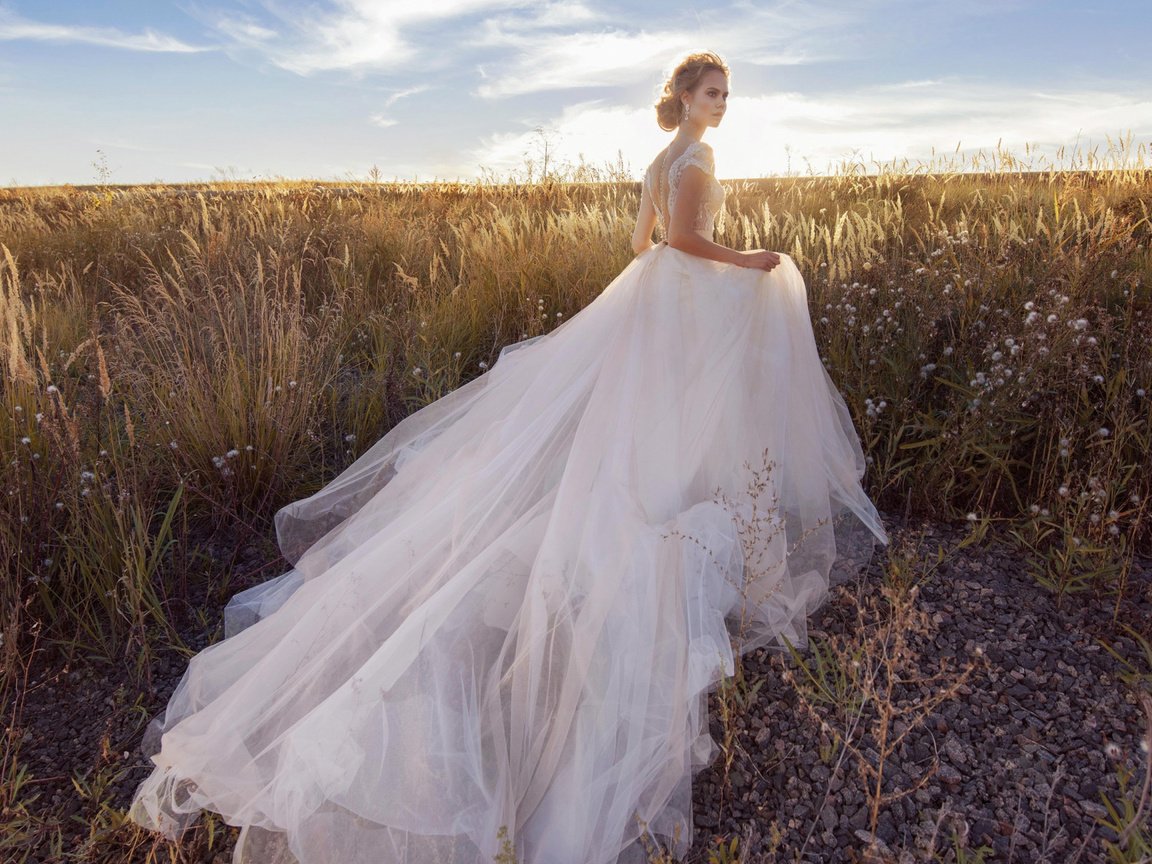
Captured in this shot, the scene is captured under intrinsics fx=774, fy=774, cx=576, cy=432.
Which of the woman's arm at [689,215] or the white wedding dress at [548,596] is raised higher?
the woman's arm at [689,215]

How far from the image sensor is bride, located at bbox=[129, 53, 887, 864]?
1.82 m

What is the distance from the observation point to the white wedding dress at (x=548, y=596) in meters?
1.81

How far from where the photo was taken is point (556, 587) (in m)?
2.16

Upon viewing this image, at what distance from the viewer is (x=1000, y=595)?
105 inches

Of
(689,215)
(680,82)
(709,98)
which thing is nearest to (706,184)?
(689,215)

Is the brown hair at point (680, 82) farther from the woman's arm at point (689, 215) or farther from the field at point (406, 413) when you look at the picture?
the field at point (406, 413)

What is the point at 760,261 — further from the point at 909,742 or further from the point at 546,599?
the point at 909,742

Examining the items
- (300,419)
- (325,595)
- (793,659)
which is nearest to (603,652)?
(793,659)

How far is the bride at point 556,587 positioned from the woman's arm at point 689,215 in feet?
0.04

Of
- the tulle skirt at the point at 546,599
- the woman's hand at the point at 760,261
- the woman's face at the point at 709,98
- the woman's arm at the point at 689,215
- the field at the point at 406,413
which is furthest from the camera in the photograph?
the woman's face at the point at 709,98

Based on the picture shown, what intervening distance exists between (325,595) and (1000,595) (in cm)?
225

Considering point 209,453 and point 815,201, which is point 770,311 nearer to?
point 209,453

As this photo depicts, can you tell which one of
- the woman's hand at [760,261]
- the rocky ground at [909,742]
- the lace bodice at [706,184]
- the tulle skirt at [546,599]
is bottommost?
the rocky ground at [909,742]

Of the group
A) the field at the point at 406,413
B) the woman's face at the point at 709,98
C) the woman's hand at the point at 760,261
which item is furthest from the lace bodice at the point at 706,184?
the field at the point at 406,413
